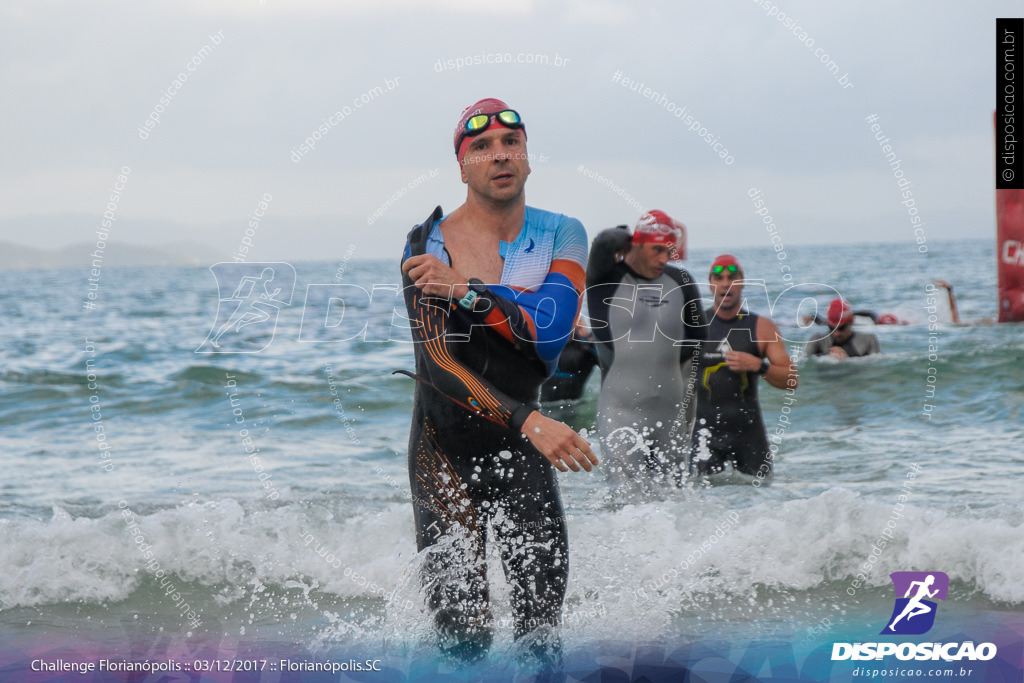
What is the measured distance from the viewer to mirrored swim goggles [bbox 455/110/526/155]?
10.0 ft

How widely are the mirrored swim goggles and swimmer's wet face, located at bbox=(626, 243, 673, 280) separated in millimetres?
2672

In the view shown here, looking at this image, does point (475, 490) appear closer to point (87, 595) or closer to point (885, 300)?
point (87, 595)

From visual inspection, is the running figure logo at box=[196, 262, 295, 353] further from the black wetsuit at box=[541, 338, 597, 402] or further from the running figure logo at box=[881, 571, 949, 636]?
the running figure logo at box=[881, 571, 949, 636]

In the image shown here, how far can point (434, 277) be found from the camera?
286cm

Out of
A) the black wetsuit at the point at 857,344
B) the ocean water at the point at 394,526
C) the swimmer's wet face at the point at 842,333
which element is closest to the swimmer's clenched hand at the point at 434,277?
the ocean water at the point at 394,526

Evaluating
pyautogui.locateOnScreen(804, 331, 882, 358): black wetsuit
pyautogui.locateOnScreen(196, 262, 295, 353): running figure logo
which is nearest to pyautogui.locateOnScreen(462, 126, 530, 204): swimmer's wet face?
pyautogui.locateOnScreen(196, 262, 295, 353): running figure logo

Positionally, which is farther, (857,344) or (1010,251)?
(1010,251)

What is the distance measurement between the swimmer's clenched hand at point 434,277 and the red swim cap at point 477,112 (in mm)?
460

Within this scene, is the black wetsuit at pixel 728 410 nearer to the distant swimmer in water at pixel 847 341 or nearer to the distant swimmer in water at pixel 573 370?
the distant swimmer in water at pixel 573 370

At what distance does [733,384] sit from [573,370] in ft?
6.97

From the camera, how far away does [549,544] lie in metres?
3.11

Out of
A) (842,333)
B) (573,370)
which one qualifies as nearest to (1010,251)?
(842,333)

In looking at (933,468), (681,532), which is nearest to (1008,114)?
(933,468)

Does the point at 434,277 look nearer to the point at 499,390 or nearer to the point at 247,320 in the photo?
the point at 499,390
